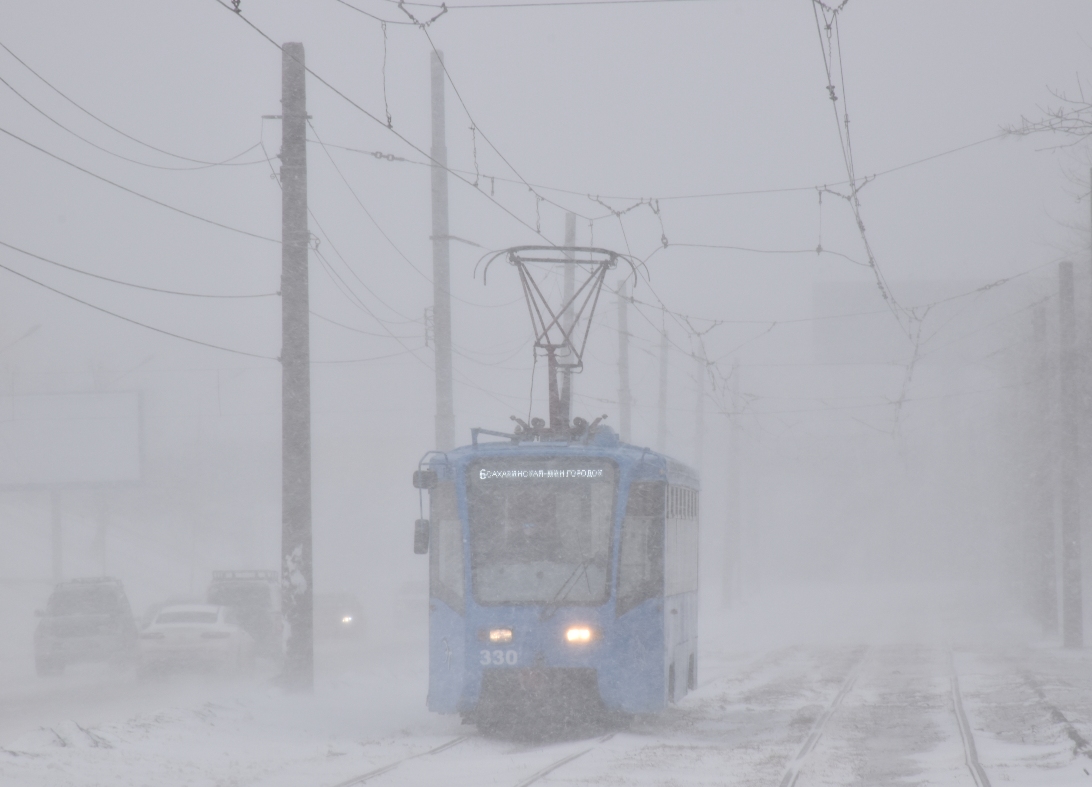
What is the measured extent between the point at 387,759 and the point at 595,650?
2.56m

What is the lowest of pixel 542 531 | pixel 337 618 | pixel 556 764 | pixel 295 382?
pixel 337 618

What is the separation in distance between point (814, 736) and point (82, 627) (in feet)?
56.0

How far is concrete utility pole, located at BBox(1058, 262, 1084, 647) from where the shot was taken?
107ft

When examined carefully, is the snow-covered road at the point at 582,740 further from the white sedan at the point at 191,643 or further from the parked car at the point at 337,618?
the parked car at the point at 337,618

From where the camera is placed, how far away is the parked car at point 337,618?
3844 centimetres

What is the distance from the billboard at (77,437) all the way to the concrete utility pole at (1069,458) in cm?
3111

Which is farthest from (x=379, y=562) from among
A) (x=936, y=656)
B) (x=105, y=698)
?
(x=105, y=698)

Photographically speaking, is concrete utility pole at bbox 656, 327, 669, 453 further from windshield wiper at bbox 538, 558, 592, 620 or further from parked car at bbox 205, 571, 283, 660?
windshield wiper at bbox 538, 558, 592, 620

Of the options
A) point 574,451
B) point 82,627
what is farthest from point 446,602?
point 82,627

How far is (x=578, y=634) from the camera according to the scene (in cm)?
1411

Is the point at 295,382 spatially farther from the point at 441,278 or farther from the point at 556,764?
the point at 441,278

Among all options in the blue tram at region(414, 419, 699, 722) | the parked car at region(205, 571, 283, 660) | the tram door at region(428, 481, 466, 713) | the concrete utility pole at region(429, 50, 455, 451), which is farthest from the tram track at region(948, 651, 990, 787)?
the parked car at region(205, 571, 283, 660)

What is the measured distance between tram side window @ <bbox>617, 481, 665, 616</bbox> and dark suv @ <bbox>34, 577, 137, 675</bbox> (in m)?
16.1

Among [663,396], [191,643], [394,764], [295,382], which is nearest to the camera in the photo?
[394,764]
